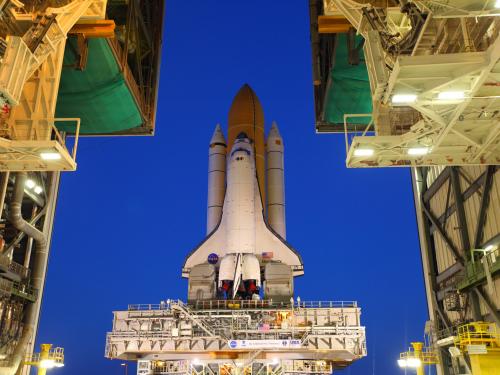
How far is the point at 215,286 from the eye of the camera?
25562 millimetres

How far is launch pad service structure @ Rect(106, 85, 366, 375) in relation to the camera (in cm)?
1862

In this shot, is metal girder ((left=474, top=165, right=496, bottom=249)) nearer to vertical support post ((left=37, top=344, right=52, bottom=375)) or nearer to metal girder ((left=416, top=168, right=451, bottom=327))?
metal girder ((left=416, top=168, right=451, bottom=327))

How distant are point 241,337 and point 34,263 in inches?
495

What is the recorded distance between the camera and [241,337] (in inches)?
759

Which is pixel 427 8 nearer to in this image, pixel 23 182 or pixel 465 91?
pixel 465 91

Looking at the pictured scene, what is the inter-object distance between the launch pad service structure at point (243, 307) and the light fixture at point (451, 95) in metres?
10.6

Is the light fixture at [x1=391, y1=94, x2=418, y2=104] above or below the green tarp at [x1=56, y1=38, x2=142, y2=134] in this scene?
below

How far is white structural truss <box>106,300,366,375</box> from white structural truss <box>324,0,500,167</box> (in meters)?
7.83

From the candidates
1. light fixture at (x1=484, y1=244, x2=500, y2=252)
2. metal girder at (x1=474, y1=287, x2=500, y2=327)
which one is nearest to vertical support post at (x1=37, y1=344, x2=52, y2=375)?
metal girder at (x1=474, y1=287, x2=500, y2=327)

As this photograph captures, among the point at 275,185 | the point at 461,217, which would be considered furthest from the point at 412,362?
the point at 275,185

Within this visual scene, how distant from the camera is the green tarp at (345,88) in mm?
22609

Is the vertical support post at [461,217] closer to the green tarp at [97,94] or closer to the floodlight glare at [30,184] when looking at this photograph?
the green tarp at [97,94]

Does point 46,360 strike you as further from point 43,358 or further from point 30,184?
point 30,184

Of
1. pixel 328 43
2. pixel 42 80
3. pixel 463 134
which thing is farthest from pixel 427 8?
pixel 328 43
